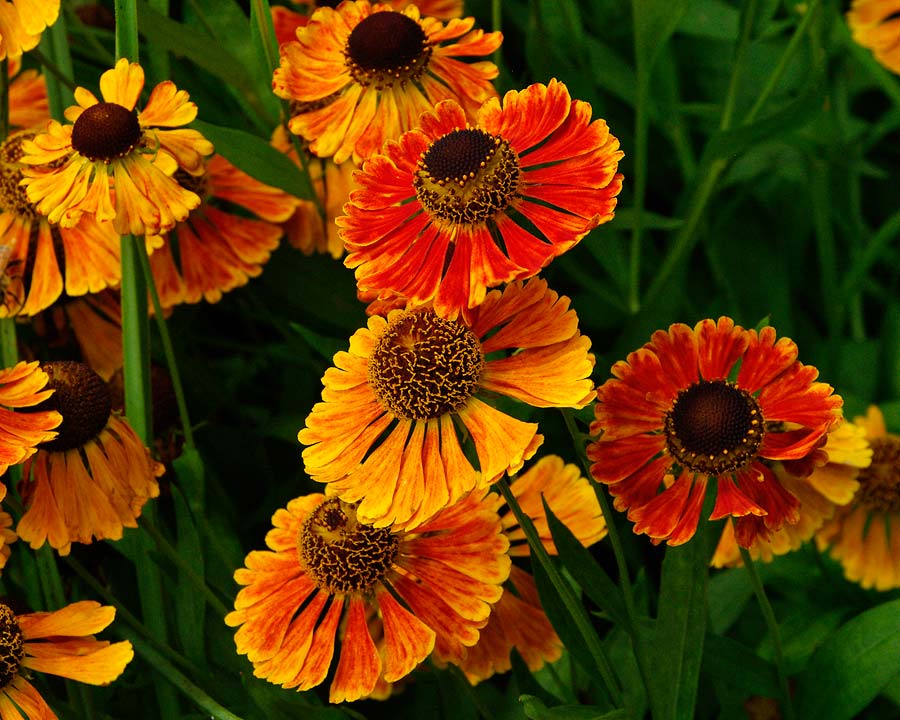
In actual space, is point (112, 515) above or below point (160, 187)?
below

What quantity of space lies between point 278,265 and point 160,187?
301 millimetres

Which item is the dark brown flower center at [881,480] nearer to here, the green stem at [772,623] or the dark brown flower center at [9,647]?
the green stem at [772,623]

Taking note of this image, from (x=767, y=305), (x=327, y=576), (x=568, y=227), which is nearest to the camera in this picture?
(x=568, y=227)

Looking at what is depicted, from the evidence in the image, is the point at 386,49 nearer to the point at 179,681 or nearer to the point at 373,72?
the point at 373,72

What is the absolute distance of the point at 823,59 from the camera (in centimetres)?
126

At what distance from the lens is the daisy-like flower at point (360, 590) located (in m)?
0.85

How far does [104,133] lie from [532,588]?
0.49 metres

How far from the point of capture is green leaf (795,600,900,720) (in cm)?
92

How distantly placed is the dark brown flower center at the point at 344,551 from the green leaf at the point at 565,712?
18 cm

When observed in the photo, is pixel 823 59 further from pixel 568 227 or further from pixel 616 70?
pixel 568 227

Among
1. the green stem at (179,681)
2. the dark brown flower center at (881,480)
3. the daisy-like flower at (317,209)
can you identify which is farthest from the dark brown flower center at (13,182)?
the dark brown flower center at (881,480)

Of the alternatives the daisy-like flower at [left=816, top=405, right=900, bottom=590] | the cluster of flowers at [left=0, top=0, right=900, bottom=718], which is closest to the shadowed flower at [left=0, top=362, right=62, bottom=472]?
the cluster of flowers at [left=0, top=0, right=900, bottom=718]

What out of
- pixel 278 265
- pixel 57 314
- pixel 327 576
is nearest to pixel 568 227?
pixel 327 576

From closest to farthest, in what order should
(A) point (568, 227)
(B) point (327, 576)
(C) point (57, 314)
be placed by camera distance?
1. (A) point (568, 227)
2. (B) point (327, 576)
3. (C) point (57, 314)
